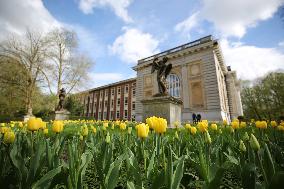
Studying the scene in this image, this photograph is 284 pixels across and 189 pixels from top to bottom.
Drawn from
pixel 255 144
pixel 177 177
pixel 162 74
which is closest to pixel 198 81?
pixel 162 74

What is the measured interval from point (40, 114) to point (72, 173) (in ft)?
100

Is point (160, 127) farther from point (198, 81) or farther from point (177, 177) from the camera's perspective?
point (198, 81)

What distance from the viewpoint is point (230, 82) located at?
109 ft

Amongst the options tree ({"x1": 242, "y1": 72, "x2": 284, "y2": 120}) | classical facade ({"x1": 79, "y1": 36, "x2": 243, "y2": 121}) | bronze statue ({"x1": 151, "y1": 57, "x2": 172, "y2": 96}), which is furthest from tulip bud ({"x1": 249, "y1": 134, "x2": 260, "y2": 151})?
tree ({"x1": 242, "y1": 72, "x2": 284, "y2": 120})

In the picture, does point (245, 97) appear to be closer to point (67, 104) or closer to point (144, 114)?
point (144, 114)

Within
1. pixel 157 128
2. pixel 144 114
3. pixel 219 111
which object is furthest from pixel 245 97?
pixel 157 128

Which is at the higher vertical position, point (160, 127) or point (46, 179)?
point (160, 127)

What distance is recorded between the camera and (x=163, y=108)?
25.3ft

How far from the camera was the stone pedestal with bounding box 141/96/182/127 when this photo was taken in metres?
7.50

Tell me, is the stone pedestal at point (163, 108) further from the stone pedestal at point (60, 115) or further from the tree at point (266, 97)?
the tree at point (266, 97)

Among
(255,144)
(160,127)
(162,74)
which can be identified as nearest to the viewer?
(255,144)

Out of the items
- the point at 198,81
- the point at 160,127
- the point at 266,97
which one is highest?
the point at 198,81

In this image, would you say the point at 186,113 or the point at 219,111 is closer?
the point at 219,111

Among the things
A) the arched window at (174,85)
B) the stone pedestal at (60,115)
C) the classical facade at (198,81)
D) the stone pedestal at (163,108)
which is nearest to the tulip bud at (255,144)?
the stone pedestal at (163,108)
